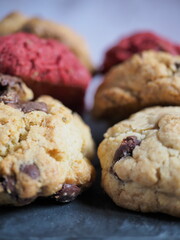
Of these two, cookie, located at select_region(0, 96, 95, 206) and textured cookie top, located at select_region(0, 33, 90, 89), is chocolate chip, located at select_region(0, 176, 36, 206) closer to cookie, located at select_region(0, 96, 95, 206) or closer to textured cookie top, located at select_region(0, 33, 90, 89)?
cookie, located at select_region(0, 96, 95, 206)

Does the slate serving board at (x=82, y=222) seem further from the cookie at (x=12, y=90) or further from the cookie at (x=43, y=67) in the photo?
the cookie at (x=43, y=67)

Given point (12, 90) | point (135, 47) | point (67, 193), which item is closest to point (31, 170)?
point (67, 193)

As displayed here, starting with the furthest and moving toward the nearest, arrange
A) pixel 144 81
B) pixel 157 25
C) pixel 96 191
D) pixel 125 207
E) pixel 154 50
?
pixel 157 25, pixel 154 50, pixel 144 81, pixel 96 191, pixel 125 207

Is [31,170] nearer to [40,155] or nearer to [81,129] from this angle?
[40,155]

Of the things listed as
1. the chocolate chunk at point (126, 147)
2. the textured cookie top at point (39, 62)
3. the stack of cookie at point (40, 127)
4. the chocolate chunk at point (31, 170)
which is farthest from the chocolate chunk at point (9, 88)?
the chocolate chunk at point (126, 147)

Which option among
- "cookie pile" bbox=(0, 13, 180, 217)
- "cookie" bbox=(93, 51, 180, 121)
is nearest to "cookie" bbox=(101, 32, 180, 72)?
"cookie pile" bbox=(0, 13, 180, 217)

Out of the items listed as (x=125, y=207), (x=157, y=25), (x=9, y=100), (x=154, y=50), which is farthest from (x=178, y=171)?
(x=157, y=25)

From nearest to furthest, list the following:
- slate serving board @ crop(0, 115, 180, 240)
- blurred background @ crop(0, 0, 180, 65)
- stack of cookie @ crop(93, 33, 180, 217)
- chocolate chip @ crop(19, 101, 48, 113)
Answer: slate serving board @ crop(0, 115, 180, 240) → stack of cookie @ crop(93, 33, 180, 217) → chocolate chip @ crop(19, 101, 48, 113) → blurred background @ crop(0, 0, 180, 65)

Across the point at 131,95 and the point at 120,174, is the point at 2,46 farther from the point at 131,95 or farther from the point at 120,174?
the point at 120,174
